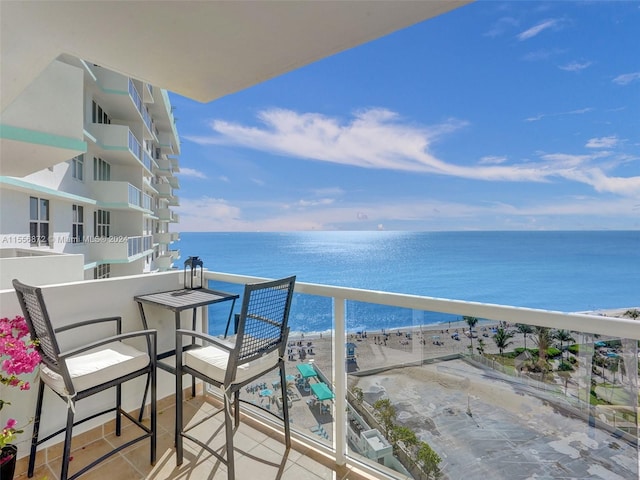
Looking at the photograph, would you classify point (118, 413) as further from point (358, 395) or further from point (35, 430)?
point (358, 395)

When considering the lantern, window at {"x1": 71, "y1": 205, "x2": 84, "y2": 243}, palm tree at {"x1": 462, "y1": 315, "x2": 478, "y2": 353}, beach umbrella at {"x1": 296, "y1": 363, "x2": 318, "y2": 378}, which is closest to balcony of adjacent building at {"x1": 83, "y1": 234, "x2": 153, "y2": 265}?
window at {"x1": 71, "y1": 205, "x2": 84, "y2": 243}

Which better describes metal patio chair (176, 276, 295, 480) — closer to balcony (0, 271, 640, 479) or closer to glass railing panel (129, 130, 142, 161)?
balcony (0, 271, 640, 479)

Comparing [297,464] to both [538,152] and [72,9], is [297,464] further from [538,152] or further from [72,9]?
[538,152]

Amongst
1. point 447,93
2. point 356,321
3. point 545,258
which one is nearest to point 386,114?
point 447,93

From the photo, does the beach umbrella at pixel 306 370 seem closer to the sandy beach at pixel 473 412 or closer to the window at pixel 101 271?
the sandy beach at pixel 473 412

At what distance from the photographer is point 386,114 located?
26453 mm

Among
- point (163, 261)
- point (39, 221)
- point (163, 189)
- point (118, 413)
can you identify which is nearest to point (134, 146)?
point (39, 221)

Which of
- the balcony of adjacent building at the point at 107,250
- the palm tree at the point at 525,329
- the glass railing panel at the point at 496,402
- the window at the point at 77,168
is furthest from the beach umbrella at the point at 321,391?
the balcony of adjacent building at the point at 107,250

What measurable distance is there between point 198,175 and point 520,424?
129ft

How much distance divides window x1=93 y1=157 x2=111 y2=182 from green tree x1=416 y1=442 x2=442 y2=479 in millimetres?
11374

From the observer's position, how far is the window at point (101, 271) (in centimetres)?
966

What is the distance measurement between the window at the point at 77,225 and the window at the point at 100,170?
149 cm

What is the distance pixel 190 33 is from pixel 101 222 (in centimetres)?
1141

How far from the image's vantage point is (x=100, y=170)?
10242 mm
